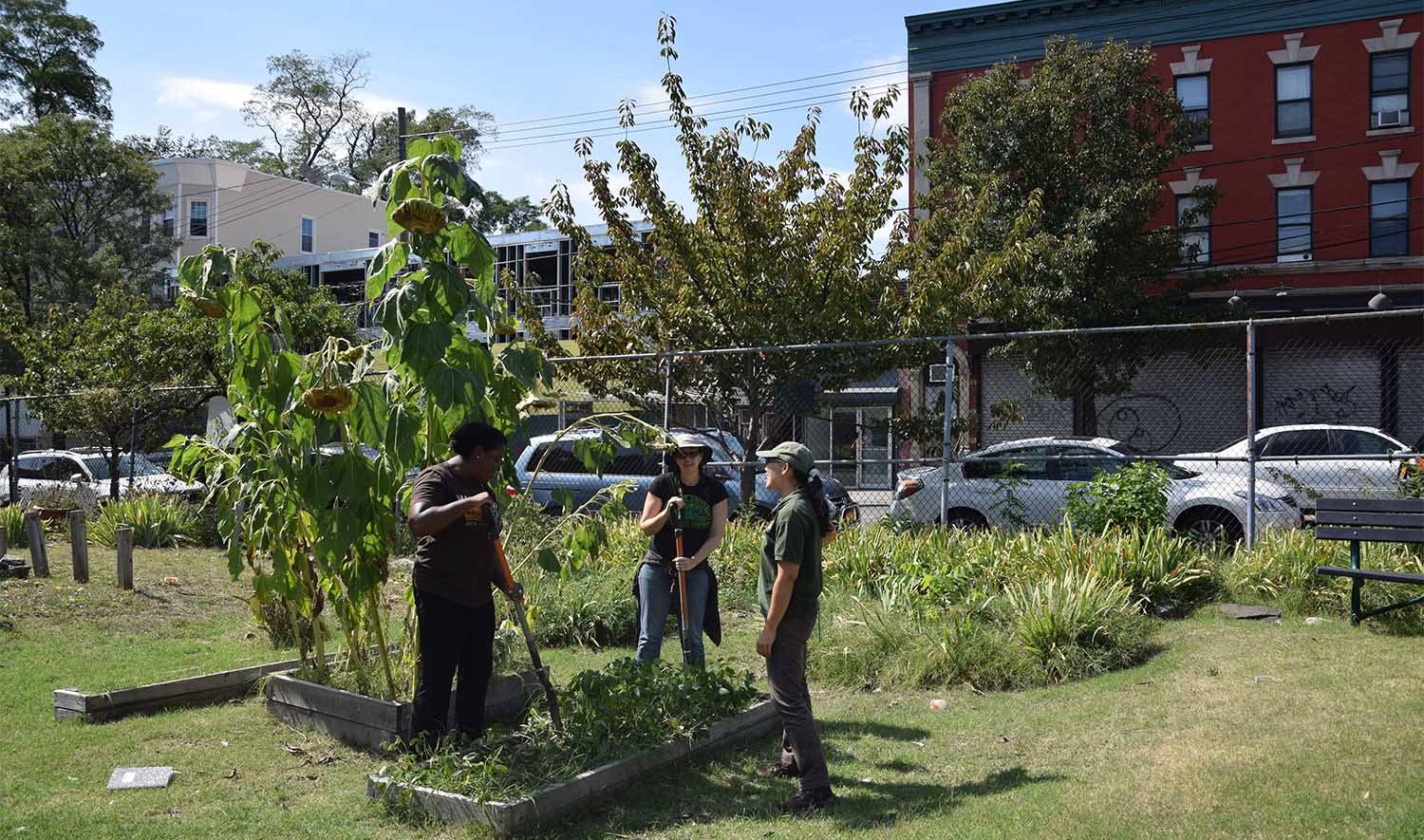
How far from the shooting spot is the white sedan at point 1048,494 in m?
12.3

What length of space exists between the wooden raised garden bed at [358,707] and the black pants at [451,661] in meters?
0.39

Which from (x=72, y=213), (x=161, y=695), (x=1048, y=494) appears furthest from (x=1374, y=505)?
(x=72, y=213)

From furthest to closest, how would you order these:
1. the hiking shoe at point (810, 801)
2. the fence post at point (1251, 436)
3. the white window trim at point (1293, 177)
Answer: the white window trim at point (1293, 177) < the fence post at point (1251, 436) < the hiking shoe at point (810, 801)

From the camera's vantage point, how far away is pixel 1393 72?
2562 centimetres

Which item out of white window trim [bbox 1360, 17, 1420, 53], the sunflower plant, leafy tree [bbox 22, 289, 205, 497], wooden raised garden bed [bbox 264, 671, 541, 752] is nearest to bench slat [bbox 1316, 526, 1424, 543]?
wooden raised garden bed [bbox 264, 671, 541, 752]

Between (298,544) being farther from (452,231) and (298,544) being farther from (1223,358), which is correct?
(1223,358)

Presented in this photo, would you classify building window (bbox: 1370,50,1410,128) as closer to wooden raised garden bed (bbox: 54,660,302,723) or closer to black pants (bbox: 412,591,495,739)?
wooden raised garden bed (bbox: 54,660,302,723)

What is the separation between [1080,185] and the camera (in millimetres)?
23344

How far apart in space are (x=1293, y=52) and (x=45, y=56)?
39.4 metres

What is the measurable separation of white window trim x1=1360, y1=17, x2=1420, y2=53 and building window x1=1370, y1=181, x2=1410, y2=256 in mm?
2860

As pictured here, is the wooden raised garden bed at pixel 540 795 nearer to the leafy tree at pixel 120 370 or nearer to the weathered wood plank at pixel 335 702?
the weathered wood plank at pixel 335 702

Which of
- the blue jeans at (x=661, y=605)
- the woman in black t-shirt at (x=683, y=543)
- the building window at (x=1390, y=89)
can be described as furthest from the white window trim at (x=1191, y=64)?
the blue jeans at (x=661, y=605)

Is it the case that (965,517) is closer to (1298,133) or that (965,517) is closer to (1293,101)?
(1298,133)

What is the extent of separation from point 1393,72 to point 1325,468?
16.7 meters
